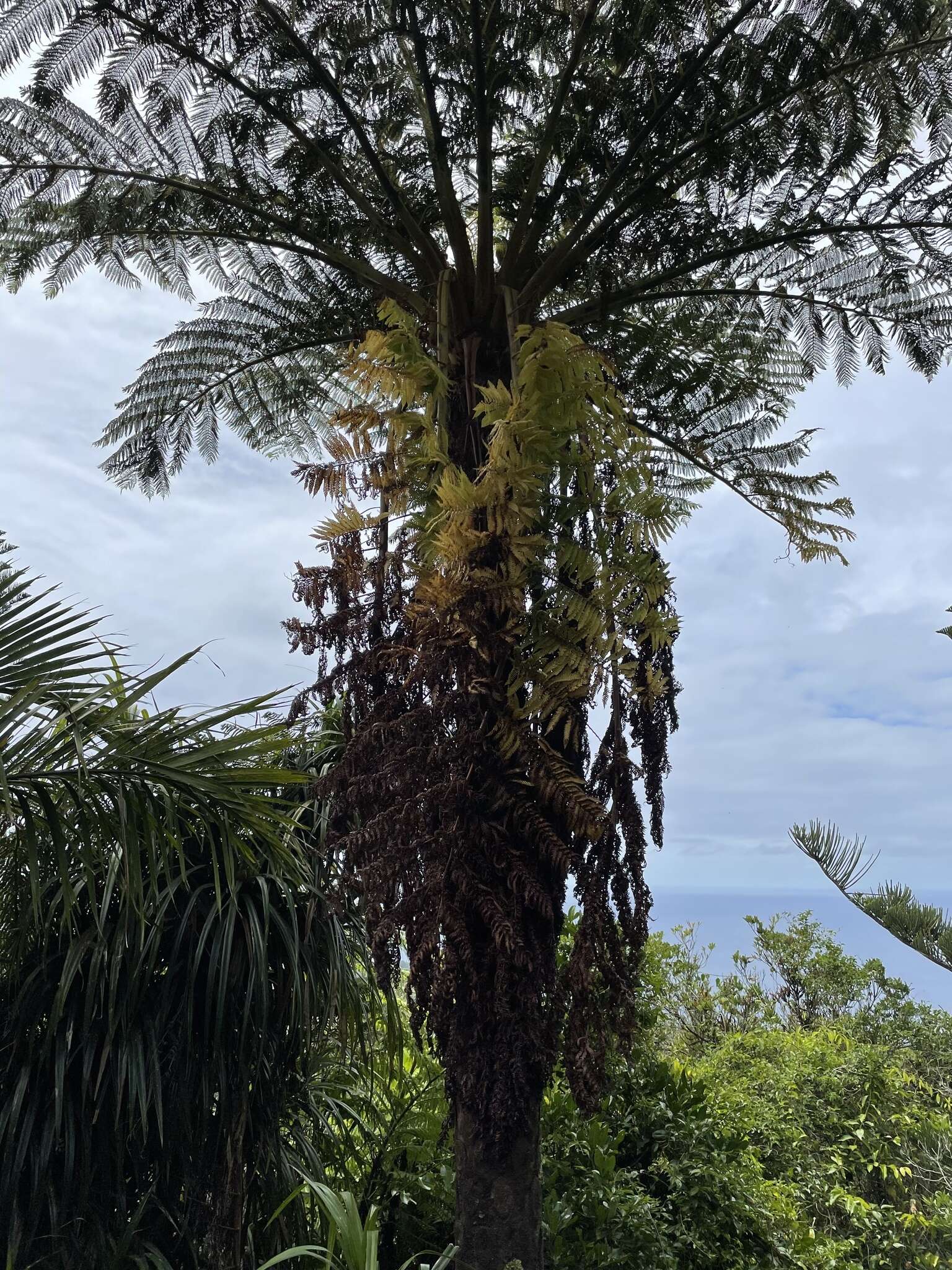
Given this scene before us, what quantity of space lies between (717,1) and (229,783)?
311 centimetres

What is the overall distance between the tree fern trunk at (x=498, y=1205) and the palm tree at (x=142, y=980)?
803 millimetres

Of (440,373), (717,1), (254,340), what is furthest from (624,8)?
(254,340)

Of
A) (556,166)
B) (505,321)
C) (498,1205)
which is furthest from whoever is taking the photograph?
(556,166)

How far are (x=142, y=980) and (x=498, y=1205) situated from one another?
1.44 metres

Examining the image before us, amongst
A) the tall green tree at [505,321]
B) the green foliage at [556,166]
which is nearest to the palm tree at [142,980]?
the tall green tree at [505,321]

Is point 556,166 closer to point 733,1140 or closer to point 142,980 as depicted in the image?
point 142,980

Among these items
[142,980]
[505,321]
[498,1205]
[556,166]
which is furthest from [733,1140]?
[556,166]

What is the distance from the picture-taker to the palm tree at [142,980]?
3291 mm

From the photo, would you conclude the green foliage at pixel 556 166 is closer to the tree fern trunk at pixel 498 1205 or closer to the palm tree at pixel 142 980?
the palm tree at pixel 142 980

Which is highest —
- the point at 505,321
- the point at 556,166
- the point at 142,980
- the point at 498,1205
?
the point at 556,166

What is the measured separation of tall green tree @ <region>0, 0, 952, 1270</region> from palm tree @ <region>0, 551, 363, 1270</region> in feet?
1.99

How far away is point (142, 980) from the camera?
3568 millimetres

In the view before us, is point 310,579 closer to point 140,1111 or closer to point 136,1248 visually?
point 140,1111

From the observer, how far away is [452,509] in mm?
2896
